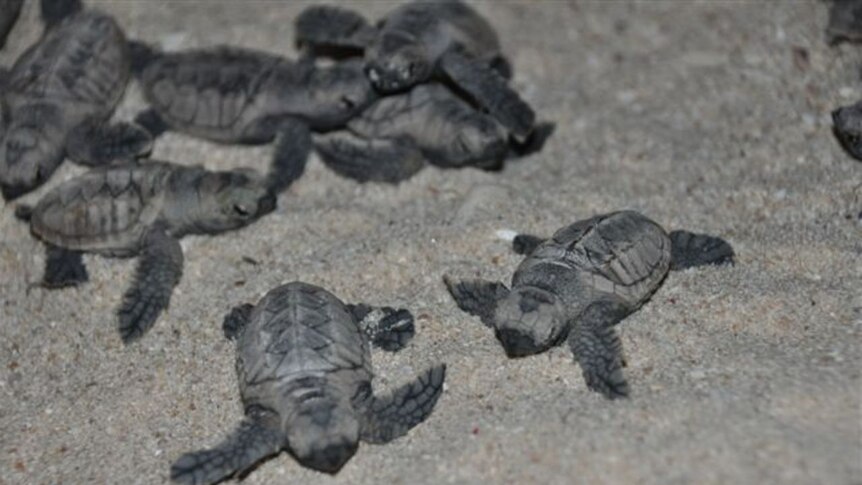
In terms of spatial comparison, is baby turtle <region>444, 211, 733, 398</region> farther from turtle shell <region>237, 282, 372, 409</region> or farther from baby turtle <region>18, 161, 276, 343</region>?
baby turtle <region>18, 161, 276, 343</region>

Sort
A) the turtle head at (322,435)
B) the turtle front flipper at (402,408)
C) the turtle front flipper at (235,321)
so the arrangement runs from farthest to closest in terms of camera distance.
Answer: the turtle front flipper at (235,321), the turtle front flipper at (402,408), the turtle head at (322,435)

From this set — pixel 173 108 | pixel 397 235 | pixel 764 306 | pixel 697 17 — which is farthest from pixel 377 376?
pixel 697 17

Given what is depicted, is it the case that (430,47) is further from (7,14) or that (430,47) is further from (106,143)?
(7,14)

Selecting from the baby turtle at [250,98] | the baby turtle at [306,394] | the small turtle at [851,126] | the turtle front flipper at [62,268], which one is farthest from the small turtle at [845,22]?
the turtle front flipper at [62,268]

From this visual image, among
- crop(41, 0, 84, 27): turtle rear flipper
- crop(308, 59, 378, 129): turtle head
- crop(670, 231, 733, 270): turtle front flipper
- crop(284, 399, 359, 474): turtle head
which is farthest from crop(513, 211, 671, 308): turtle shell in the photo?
crop(41, 0, 84, 27): turtle rear flipper

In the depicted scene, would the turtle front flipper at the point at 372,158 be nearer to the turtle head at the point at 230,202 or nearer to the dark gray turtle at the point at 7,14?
the turtle head at the point at 230,202

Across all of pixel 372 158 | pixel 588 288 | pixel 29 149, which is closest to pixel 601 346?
pixel 588 288
